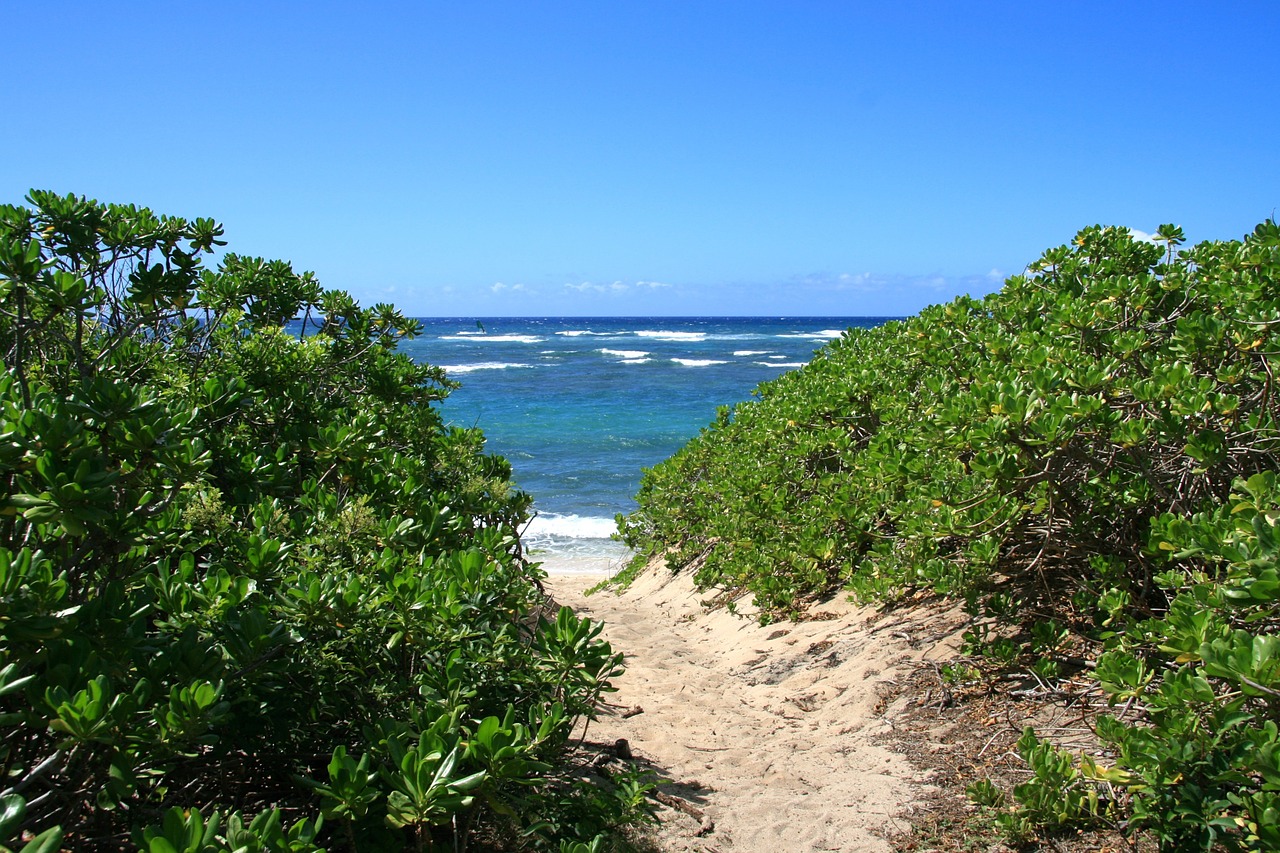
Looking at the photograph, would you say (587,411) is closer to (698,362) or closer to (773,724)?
(698,362)

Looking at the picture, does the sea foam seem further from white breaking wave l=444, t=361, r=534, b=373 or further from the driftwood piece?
the driftwood piece

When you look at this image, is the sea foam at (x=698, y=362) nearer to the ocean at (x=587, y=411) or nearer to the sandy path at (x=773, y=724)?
the ocean at (x=587, y=411)

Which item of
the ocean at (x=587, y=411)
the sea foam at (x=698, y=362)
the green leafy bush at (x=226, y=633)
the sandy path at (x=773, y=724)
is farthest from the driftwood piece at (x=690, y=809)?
the sea foam at (x=698, y=362)

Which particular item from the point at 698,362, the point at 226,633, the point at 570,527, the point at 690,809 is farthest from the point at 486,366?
the point at 226,633

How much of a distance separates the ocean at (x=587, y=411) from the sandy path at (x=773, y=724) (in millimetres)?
1368

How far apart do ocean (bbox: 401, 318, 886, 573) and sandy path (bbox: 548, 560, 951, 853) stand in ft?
4.49

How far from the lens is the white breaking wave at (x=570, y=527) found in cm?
1429

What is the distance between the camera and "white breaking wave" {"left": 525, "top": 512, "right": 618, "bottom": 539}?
1429cm

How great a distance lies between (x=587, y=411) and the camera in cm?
2792

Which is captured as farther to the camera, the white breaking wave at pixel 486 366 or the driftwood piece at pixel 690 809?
the white breaking wave at pixel 486 366

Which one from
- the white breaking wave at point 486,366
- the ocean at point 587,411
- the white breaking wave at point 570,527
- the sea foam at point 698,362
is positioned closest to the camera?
the white breaking wave at point 570,527

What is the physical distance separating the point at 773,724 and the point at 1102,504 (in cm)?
221

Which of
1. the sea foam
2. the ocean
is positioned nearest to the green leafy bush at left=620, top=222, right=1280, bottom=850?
the ocean

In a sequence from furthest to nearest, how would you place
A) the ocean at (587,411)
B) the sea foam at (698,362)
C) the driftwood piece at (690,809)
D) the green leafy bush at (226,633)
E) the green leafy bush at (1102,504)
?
1. the sea foam at (698,362)
2. the ocean at (587,411)
3. the driftwood piece at (690,809)
4. the green leafy bush at (1102,504)
5. the green leafy bush at (226,633)
